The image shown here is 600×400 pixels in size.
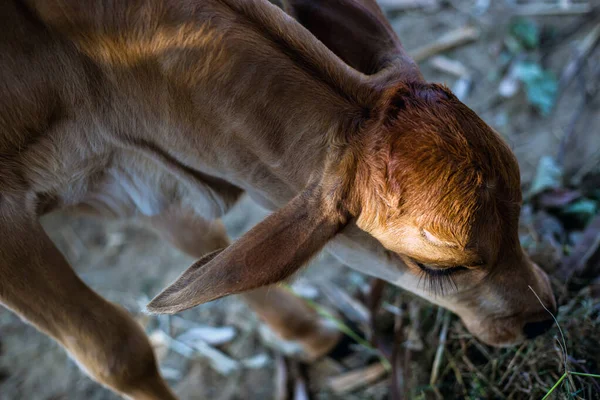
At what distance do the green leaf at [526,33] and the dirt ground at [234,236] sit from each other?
132 millimetres

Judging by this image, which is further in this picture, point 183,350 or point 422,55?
point 422,55

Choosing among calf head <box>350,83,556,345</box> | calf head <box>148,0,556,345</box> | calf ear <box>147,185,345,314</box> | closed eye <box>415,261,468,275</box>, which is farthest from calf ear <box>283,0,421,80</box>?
closed eye <box>415,261,468,275</box>

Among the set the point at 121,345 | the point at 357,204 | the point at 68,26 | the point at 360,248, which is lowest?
the point at 121,345

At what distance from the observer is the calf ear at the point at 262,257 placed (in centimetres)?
210

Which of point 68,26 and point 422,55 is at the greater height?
point 68,26

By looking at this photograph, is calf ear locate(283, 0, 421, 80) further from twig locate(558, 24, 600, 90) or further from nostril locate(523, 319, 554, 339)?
twig locate(558, 24, 600, 90)

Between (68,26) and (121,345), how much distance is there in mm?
1601

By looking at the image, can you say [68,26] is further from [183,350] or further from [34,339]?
[34,339]

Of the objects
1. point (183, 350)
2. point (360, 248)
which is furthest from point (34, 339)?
point (360, 248)

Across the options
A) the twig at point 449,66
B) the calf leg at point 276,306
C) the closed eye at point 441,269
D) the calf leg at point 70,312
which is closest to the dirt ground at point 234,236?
the twig at point 449,66

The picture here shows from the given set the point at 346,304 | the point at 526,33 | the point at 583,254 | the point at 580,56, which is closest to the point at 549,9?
the point at 526,33

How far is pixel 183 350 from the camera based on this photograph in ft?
15.4

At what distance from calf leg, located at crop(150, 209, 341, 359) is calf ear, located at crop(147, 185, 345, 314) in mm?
1556

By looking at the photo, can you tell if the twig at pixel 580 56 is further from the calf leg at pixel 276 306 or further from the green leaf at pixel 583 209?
the calf leg at pixel 276 306
